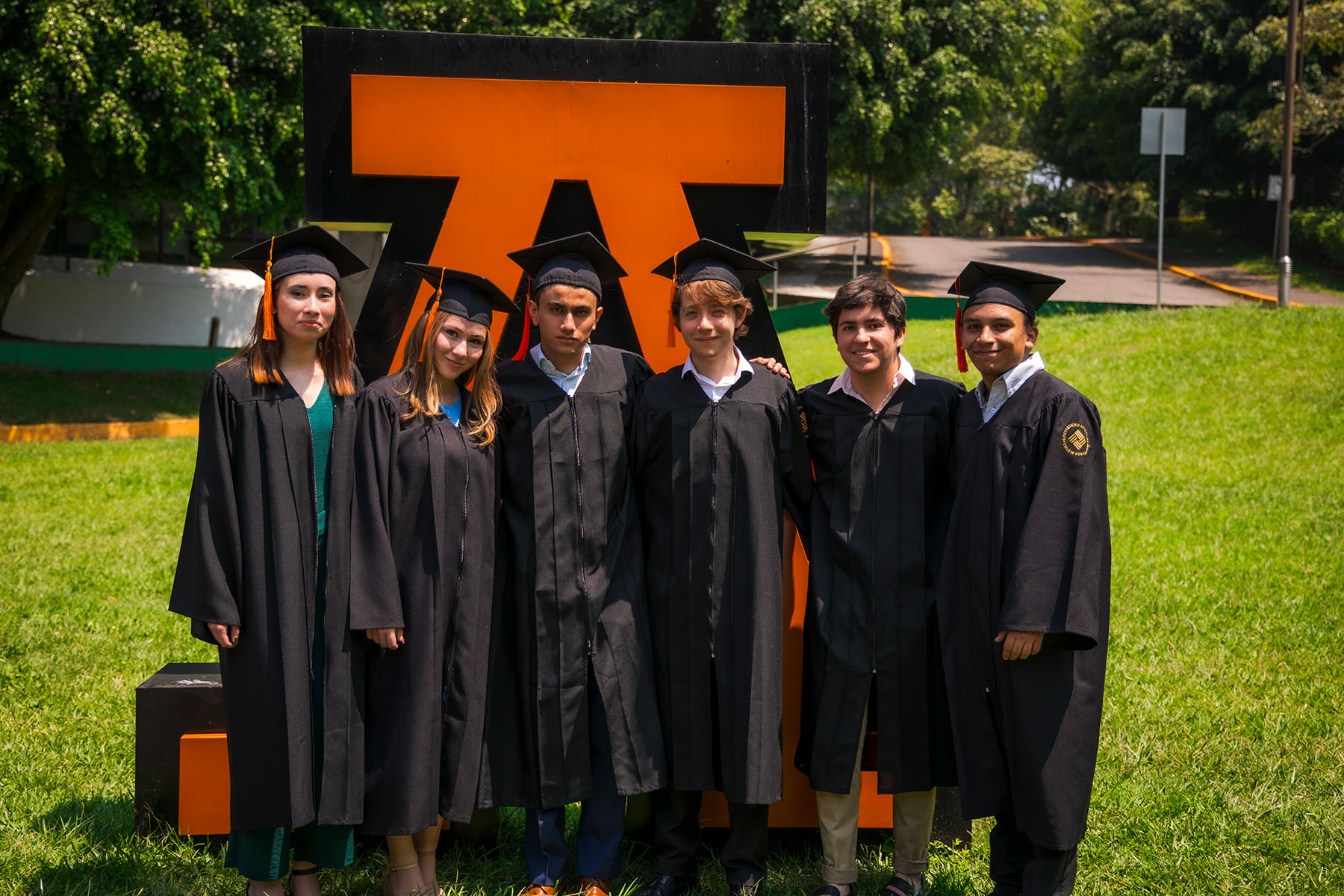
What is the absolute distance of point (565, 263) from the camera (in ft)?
11.8

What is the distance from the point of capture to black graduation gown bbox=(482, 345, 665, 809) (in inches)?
135

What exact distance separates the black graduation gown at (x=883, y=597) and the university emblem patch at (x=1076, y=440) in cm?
41

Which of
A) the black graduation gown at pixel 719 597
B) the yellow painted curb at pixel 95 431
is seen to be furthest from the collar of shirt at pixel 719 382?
the yellow painted curb at pixel 95 431

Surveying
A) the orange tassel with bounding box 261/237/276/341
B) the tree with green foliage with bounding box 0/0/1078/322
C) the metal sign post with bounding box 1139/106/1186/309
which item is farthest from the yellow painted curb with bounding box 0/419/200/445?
the metal sign post with bounding box 1139/106/1186/309

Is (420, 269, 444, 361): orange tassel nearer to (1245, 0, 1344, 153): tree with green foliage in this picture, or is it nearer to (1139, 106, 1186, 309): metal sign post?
(1139, 106, 1186, 309): metal sign post

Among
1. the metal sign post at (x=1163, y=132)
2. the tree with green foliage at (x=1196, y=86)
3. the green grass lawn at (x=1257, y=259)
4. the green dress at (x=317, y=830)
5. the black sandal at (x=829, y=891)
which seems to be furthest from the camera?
the tree with green foliage at (x=1196, y=86)

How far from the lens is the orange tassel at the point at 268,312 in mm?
3275

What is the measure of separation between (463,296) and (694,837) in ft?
6.41

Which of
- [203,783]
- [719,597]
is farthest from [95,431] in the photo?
[719,597]

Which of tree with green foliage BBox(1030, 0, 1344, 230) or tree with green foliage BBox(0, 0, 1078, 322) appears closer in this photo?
tree with green foliage BBox(0, 0, 1078, 322)

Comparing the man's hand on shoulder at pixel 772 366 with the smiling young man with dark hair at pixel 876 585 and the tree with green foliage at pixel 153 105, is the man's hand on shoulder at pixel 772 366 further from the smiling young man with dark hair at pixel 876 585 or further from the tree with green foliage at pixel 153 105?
the tree with green foliage at pixel 153 105

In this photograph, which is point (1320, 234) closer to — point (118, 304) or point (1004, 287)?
point (118, 304)

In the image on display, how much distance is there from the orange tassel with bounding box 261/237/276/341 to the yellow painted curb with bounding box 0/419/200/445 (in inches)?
396

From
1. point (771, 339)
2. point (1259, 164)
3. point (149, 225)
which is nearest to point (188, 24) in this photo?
point (149, 225)
